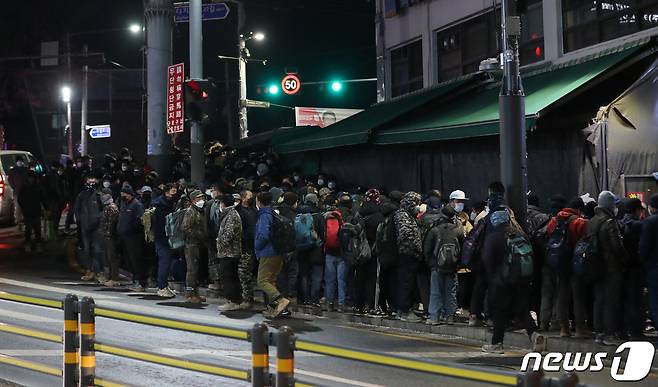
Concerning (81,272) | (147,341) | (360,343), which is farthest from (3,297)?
(81,272)

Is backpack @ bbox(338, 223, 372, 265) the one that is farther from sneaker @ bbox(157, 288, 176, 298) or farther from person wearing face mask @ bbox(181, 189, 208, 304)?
sneaker @ bbox(157, 288, 176, 298)

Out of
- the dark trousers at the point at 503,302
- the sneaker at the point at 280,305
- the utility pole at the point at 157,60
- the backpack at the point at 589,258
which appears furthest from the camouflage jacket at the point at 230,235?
the utility pole at the point at 157,60

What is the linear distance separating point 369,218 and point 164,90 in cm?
690

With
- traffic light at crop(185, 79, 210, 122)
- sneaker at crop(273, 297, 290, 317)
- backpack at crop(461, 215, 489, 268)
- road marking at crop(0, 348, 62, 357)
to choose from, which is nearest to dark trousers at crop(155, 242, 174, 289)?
traffic light at crop(185, 79, 210, 122)

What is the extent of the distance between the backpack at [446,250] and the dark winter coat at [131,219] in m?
5.94

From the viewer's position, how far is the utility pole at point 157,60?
18688mm

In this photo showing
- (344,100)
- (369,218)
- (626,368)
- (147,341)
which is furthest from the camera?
(344,100)

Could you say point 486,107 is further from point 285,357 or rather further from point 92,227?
point 285,357

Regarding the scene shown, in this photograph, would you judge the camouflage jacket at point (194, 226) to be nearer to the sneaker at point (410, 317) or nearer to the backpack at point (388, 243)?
the backpack at point (388, 243)

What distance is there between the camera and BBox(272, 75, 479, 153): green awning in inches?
772

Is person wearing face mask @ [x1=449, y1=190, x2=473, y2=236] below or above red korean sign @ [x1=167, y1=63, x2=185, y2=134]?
below

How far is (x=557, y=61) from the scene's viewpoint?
58.3 feet

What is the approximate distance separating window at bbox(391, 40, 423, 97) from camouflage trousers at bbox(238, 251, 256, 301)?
1104 cm

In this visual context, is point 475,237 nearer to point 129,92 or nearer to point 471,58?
point 471,58
